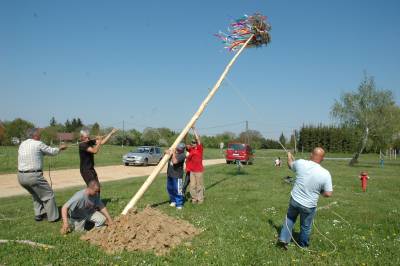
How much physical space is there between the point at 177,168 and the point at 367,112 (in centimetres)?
3800

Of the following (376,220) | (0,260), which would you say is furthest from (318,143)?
(0,260)

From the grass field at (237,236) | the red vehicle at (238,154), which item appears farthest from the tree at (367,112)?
the grass field at (237,236)

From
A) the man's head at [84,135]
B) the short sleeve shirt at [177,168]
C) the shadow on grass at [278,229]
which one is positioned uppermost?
the man's head at [84,135]

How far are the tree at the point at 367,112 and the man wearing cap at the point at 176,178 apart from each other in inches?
1403

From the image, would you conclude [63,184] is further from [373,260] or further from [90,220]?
[373,260]

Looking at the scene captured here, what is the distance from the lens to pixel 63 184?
17906mm

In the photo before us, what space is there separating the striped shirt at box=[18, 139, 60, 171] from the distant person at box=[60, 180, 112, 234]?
4.72ft

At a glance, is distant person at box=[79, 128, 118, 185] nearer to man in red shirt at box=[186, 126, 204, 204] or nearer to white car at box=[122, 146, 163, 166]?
man in red shirt at box=[186, 126, 204, 204]

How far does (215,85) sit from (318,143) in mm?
72132

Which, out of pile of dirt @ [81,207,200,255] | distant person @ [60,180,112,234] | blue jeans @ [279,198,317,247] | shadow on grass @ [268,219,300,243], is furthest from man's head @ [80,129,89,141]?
blue jeans @ [279,198,317,247]

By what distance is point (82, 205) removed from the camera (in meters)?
7.82

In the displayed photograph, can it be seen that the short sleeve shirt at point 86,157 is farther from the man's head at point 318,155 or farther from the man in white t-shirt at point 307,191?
the man's head at point 318,155

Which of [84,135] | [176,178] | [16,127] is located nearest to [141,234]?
[84,135]

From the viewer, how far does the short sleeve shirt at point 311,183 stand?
675 cm
